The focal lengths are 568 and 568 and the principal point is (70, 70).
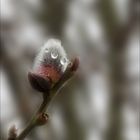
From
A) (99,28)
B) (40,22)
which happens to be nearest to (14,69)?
(40,22)

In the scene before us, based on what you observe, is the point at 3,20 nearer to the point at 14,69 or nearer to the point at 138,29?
the point at 14,69

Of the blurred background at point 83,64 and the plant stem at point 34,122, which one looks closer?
the plant stem at point 34,122

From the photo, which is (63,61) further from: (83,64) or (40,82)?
(83,64)

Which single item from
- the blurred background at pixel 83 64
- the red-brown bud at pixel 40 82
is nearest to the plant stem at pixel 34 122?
the red-brown bud at pixel 40 82

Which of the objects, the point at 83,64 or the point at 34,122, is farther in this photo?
the point at 83,64

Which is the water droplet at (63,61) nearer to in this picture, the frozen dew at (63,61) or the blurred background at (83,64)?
the frozen dew at (63,61)

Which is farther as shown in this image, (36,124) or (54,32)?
(54,32)

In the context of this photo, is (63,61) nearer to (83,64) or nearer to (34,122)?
(34,122)

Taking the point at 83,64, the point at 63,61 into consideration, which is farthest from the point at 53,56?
the point at 83,64
